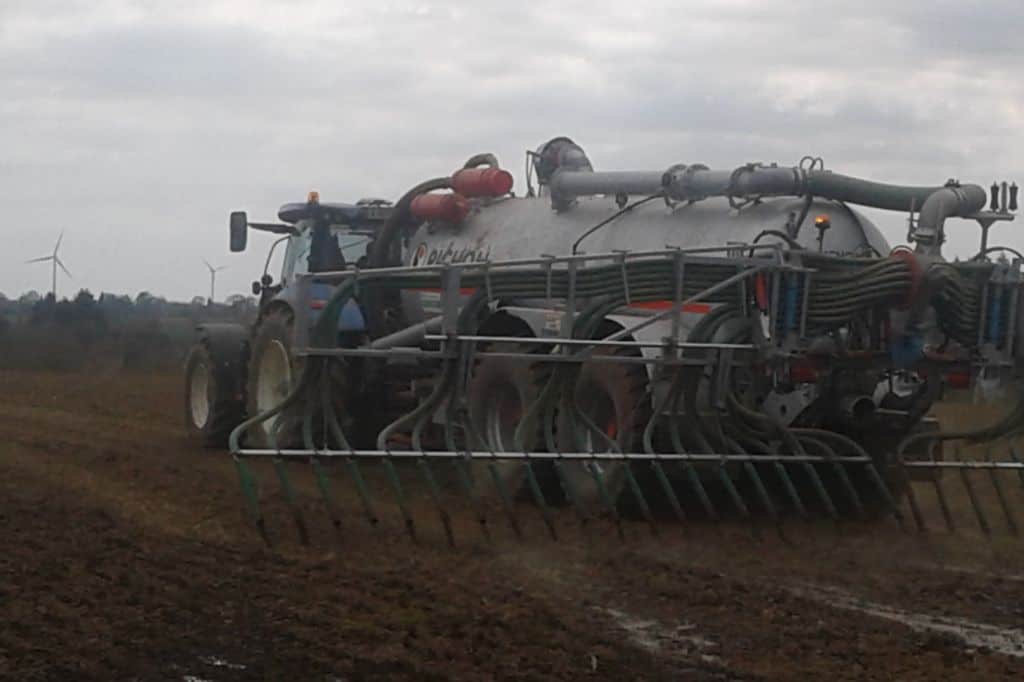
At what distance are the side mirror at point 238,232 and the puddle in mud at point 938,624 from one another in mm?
8665

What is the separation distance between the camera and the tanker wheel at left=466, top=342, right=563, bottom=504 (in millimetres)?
11281

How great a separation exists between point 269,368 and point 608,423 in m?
4.21

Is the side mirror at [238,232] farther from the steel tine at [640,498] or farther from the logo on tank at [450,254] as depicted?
the steel tine at [640,498]

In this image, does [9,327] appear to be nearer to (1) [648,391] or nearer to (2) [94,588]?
(1) [648,391]

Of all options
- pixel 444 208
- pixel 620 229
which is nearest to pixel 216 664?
pixel 620 229

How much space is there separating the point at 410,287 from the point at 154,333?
72.9ft

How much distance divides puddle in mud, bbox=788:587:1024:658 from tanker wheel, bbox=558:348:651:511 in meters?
2.15

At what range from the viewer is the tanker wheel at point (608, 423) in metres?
10.4

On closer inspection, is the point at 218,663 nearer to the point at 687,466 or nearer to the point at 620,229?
the point at 687,466

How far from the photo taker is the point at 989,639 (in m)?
7.06

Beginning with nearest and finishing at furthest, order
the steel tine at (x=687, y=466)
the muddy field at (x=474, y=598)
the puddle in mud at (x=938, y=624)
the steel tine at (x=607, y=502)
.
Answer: the muddy field at (x=474, y=598), the puddle in mud at (x=938, y=624), the steel tine at (x=607, y=502), the steel tine at (x=687, y=466)

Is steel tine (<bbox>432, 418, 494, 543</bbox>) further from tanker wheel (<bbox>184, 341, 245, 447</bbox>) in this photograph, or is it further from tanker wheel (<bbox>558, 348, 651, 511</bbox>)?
tanker wheel (<bbox>184, 341, 245, 447</bbox>)

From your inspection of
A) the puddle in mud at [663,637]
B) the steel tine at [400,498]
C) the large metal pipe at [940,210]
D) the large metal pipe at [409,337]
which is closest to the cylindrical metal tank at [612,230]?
the large metal pipe at [940,210]

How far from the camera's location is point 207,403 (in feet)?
50.5
